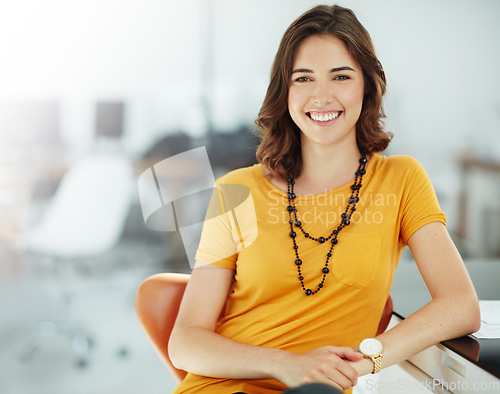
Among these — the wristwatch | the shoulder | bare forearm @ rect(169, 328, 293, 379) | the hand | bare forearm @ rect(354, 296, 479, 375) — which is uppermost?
the shoulder

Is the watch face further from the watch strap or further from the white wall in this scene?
the white wall

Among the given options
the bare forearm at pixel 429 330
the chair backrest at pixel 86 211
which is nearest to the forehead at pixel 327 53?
the bare forearm at pixel 429 330

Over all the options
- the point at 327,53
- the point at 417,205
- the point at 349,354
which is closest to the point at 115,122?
the point at 327,53

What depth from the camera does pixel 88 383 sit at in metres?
2.58

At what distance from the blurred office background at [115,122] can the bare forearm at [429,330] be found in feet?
5.28

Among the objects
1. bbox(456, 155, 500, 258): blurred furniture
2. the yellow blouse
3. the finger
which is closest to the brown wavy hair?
the yellow blouse

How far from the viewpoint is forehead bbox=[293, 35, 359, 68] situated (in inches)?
49.8

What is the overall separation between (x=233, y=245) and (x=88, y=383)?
5.56ft

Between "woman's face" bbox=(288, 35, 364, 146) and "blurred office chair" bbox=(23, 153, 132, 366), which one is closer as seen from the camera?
"woman's face" bbox=(288, 35, 364, 146)

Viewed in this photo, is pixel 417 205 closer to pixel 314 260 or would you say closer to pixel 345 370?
pixel 314 260

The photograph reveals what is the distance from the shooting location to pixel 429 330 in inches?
40.4

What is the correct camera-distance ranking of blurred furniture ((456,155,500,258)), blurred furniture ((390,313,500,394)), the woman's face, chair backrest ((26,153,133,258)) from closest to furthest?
blurred furniture ((390,313,500,394)) < the woman's face < chair backrest ((26,153,133,258)) < blurred furniture ((456,155,500,258))

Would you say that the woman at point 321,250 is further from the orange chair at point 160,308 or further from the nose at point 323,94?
the orange chair at point 160,308

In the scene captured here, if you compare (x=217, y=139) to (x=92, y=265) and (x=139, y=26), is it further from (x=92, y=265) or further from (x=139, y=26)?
(x=92, y=265)
